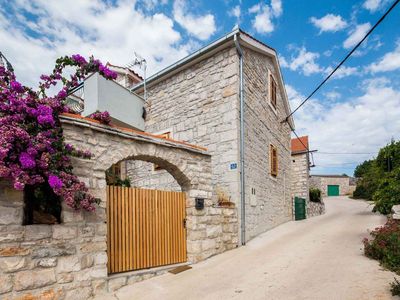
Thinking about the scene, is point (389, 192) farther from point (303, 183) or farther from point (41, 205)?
point (41, 205)

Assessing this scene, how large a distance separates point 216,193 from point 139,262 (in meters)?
3.08

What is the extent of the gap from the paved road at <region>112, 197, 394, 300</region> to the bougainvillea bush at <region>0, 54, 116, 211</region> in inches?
71.7

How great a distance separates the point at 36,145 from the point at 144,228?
7.72ft

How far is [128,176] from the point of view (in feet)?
36.0

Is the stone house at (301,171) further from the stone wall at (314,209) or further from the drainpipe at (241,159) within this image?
the drainpipe at (241,159)

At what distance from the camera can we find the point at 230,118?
7.55 m

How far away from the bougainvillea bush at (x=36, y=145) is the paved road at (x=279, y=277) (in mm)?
1820

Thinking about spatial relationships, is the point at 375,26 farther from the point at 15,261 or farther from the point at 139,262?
the point at 15,261

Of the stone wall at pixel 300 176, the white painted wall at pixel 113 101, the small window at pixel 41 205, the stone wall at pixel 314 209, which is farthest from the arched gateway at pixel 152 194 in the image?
the stone wall at pixel 300 176

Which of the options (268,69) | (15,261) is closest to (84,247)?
(15,261)

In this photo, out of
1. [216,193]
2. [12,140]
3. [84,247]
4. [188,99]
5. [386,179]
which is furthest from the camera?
[386,179]

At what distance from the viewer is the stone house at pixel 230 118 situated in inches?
293

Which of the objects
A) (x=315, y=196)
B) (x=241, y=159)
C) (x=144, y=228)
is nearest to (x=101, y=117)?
(x=144, y=228)

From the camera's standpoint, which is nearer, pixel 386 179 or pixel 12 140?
pixel 12 140
